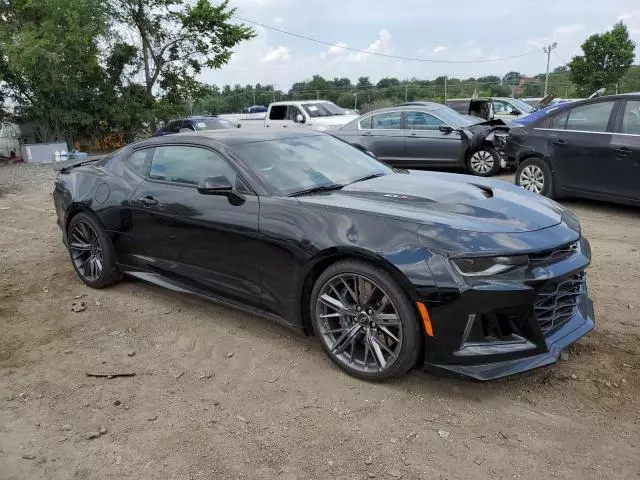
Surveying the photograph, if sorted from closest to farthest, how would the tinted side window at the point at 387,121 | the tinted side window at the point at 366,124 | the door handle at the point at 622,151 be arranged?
the door handle at the point at 622,151, the tinted side window at the point at 387,121, the tinted side window at the point at 366,124

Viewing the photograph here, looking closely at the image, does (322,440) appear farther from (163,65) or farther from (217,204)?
(163,65)

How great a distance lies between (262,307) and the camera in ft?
12.0

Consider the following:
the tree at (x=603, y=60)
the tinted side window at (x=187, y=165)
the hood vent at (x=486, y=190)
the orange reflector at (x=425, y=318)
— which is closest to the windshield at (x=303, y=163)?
the tinted side window at (x=187, y=165)

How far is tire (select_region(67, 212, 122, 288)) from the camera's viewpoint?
187 inches

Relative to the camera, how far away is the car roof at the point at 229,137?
4059 millimetres

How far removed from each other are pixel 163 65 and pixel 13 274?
732 inches

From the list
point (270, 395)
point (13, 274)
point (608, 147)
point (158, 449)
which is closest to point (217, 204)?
point (270, 395)

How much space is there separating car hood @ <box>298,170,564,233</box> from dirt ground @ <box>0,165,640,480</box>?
926mm

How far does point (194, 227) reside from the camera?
12.9ft

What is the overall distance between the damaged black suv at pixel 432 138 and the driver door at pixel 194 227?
6.37 meters

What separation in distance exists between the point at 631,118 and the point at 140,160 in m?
5.89

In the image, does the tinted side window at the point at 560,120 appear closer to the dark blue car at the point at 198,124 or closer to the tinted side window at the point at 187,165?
the tinted side window at the point at 187,165

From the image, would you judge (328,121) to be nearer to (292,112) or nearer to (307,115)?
(307,115)

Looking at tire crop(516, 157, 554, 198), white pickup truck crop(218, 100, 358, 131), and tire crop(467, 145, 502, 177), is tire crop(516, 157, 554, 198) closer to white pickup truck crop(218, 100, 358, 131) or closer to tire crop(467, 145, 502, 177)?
tire crop(467, 145, 502, 177)
